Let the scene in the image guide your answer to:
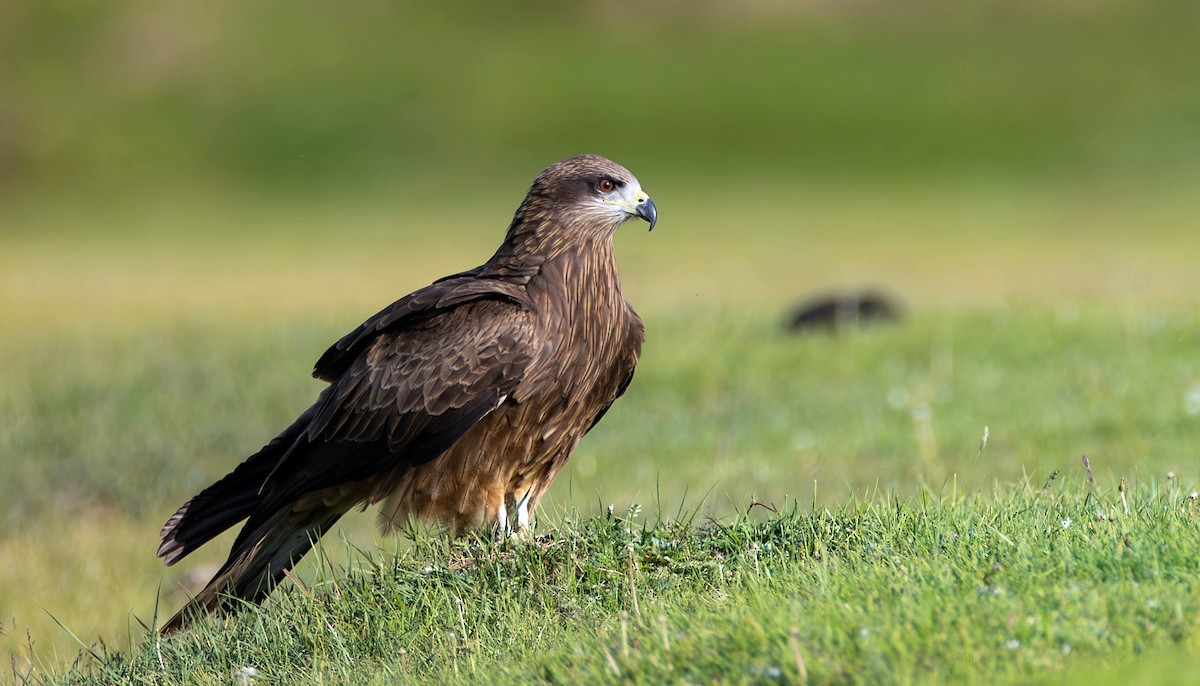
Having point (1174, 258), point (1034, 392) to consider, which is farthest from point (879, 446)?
point (1174, 258)

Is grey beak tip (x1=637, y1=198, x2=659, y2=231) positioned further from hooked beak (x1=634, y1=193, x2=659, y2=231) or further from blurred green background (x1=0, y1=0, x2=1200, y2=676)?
blurred green background (x1=0, y1=0, x2=1200, y2=676)

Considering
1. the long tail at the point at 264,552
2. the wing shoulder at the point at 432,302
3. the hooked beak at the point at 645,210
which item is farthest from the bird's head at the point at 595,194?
the long tail at the point at 264,552

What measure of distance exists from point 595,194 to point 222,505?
2122mm

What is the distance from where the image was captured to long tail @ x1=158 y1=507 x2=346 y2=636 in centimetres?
595

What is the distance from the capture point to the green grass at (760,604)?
348 cm

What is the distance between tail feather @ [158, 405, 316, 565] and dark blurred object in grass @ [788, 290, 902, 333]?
685cm

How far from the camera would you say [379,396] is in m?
5.96

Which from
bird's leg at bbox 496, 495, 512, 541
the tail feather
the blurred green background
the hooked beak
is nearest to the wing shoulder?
the tail feather

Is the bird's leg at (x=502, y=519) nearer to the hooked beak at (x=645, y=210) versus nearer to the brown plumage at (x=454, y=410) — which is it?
the brown plumage at (x=454, y=410)

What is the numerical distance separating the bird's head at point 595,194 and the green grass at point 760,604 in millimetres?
1566

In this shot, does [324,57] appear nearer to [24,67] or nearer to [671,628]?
[24,67]

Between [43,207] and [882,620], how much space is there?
135ft

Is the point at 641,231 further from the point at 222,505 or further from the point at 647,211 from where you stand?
the point at 222,505

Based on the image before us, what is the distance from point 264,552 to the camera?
6137 mm
